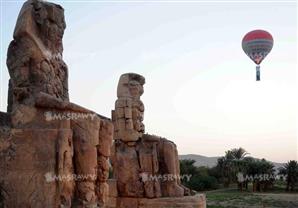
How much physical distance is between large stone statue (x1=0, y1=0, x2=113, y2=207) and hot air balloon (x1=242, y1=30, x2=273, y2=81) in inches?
999

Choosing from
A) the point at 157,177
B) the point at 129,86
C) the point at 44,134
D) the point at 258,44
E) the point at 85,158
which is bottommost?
the point at 157,177

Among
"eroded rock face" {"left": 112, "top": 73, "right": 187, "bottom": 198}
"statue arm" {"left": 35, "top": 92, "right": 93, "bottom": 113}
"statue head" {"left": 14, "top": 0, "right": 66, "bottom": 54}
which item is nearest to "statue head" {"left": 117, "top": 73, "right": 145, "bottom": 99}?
"eroded rock face" {"left": 112, "top": 73, "right": 187, "bottom": 198}

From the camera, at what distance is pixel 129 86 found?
10812mm

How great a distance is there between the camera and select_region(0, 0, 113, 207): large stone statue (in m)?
5.74

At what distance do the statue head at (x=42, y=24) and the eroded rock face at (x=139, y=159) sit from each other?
3623mm

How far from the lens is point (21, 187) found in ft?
Answer: 18.7

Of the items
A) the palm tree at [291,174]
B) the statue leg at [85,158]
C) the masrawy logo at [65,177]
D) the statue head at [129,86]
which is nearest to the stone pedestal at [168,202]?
the statue head at [129,86]

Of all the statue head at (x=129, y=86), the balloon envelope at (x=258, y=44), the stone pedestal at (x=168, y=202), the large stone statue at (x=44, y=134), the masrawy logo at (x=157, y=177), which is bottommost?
the stone pedestal at (x=168, y=202)

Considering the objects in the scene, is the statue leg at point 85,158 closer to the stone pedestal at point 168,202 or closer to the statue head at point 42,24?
the statue head at point 42,24

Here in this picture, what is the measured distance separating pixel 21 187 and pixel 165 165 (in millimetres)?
4984

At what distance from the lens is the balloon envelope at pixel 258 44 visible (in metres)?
30.5

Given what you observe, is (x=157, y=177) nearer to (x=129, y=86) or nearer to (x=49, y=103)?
(x=129, y=86)

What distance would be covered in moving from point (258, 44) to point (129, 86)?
71.5 ft

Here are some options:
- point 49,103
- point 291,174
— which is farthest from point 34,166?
point 291,174
